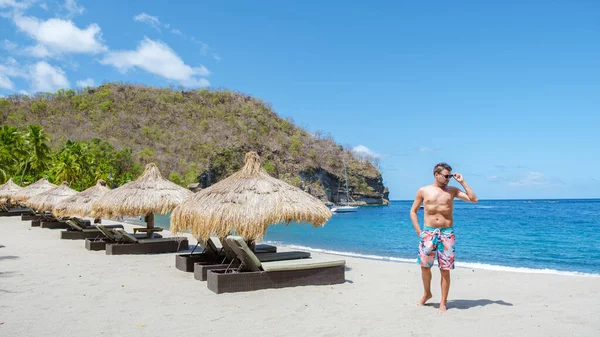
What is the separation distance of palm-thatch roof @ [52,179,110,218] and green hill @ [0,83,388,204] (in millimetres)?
44648

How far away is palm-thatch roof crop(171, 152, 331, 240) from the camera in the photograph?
7.91m

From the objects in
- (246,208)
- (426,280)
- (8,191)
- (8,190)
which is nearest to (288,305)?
(426,280)

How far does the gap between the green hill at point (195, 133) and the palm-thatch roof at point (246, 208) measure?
52.9m

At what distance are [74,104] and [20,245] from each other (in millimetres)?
74276

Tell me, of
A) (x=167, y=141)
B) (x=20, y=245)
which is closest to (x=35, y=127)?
(x=20, y=245)

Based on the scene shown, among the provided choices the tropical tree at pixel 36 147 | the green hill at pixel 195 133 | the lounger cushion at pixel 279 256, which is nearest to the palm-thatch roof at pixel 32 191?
the tropical tree at pixel 36 147

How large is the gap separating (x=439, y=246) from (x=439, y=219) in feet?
1.07

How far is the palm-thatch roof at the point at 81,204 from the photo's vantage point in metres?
14.5

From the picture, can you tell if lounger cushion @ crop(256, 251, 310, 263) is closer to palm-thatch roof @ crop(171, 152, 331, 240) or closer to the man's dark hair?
palm-thatch roof @ crop(171, 152, 331, 240)

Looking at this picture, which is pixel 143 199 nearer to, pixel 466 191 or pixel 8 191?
pixel 466 191

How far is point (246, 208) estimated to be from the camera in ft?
26.3

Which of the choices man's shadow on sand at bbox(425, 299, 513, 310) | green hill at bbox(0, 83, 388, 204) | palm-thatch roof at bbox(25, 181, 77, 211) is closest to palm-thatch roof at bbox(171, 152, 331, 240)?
man's shadow on sand at bbox(425, 299, 513, 310)

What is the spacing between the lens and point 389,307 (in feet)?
21.2

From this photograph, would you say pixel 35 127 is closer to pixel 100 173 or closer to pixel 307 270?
pixel 100 173
